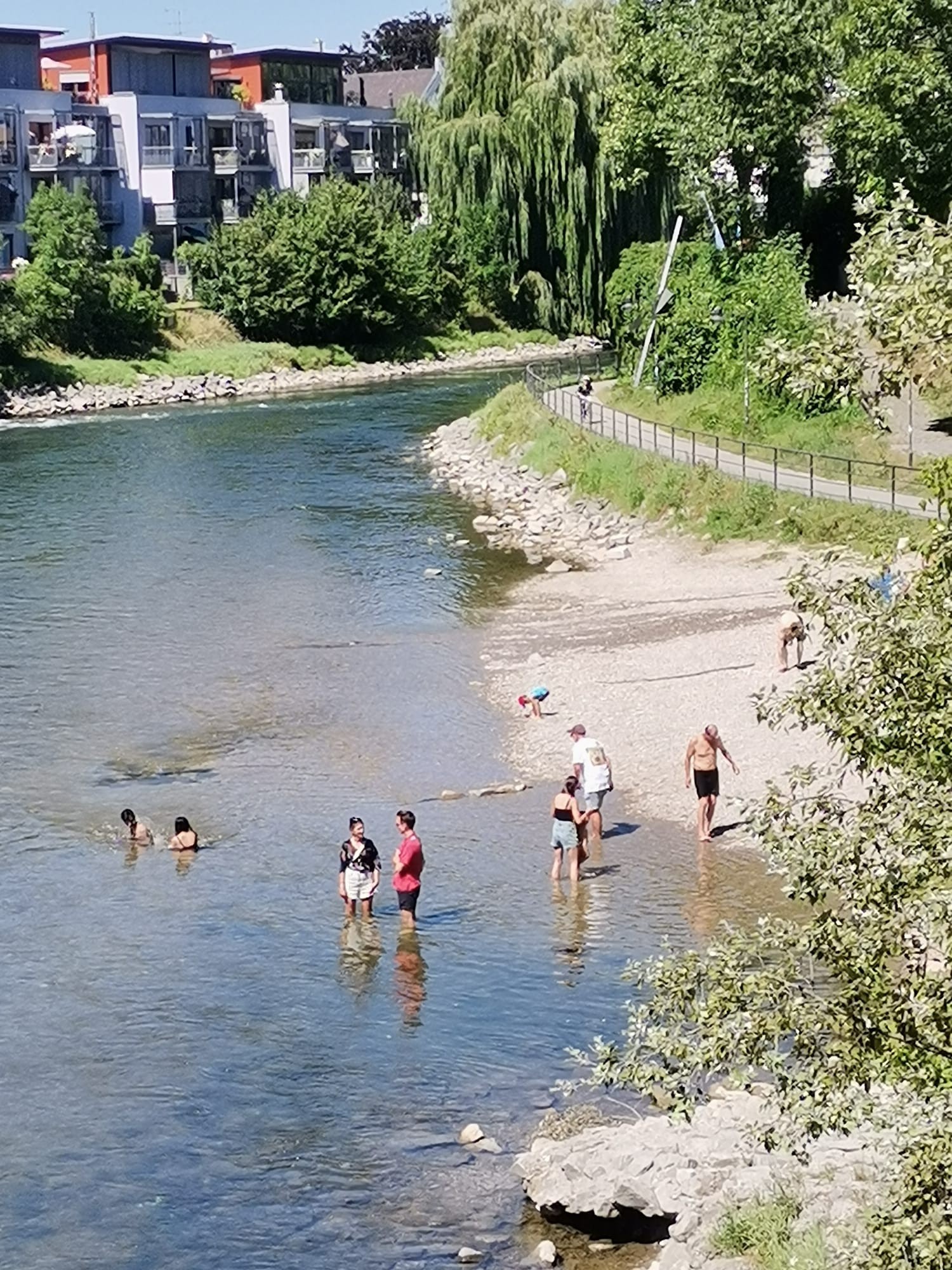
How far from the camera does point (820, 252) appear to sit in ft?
202

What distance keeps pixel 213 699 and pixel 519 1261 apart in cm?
1861

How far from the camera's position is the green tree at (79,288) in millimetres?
82438

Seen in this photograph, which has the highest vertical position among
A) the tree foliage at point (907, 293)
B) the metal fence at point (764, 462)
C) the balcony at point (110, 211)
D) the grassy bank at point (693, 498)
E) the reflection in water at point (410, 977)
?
the balcony at point (110, 211)

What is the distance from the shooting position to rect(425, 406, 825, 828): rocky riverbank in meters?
26.8

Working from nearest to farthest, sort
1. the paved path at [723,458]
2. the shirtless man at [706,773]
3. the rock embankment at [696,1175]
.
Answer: the rock embankment at [696,1175], the shirtless man at [706,773], the paved path at [723,458]

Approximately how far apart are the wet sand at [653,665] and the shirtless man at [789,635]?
0.30 meters

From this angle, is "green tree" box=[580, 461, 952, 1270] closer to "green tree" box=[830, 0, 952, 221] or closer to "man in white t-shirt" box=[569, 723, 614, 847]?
"man in white t-shirt" box=[569, 723, 614, 847]

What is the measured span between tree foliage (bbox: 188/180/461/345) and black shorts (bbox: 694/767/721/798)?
6675 cm

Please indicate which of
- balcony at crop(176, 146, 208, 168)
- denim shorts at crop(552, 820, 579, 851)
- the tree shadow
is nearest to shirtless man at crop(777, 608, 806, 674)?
the tree shadow

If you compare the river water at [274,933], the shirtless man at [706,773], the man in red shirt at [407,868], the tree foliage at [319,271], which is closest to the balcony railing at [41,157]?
the tree foliage at [319,271]

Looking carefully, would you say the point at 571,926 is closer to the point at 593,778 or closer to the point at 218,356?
the point at 593,778

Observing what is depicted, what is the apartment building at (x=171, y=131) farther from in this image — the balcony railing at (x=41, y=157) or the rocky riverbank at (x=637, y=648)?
the rocky riverbank at (x=637, y=648)

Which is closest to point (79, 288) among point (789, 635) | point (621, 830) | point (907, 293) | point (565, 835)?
point (789, 635)

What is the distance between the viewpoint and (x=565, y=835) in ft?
74.6
